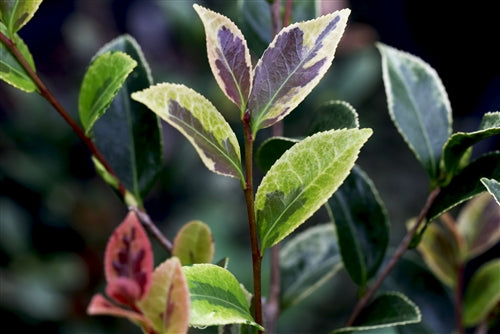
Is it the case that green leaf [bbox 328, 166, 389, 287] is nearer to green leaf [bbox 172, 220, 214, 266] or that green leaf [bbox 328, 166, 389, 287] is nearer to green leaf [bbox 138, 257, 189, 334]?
green leaf [bbox 172, 220, 214, 266]

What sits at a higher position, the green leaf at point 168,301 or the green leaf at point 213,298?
the green leaf at point 168,301

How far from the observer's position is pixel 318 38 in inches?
18.4

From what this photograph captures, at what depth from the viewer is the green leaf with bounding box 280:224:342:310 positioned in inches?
31.1

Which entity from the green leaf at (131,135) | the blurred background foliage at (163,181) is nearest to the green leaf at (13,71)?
the green leaf at (131,135)

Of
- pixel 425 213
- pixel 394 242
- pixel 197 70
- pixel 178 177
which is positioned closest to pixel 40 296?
pixel 178 177

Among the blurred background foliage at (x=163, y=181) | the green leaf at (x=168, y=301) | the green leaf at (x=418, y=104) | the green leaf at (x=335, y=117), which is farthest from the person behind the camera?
the blurred background foliage at (x=163, y=181)

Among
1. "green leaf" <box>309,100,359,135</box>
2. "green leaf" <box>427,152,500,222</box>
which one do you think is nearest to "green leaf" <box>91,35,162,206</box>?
"green leaf" <box>309,100,359,135</box>

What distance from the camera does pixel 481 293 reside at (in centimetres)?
81

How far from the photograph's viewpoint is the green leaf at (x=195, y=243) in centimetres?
57

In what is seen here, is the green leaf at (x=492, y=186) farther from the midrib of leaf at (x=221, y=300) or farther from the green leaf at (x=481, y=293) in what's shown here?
the green leaf at (x=481, y=293)

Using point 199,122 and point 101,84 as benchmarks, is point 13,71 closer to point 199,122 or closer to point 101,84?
point 101,84

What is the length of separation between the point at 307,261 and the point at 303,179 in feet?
1.23

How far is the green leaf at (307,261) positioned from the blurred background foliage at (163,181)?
66 centimetres

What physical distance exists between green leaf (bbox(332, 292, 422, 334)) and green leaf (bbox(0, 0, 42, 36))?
382mm
